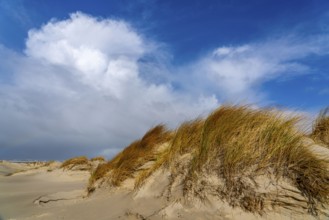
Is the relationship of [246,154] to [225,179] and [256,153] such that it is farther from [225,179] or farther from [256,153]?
[225,179]

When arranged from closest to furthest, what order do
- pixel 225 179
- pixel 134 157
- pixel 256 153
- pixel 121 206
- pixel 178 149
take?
pixel 225 179
pixel 256 153
pixel 121 206
pixel 178 149
pixel 134 157

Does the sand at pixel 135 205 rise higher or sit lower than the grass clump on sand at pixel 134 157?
lower

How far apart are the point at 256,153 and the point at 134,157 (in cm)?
269

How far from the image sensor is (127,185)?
6.70 m

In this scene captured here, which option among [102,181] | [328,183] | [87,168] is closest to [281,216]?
[328,183]

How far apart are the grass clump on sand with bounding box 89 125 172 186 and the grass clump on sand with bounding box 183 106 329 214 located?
5.29ft

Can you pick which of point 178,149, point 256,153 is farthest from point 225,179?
point 178,149

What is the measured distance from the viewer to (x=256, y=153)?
5.12m

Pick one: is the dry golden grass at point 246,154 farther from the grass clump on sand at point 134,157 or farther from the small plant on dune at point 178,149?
the grass clump on sand at point 134,157

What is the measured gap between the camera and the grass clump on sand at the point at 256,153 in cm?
468

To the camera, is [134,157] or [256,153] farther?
[134,157]

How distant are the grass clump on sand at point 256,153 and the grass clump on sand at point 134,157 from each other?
1.61m

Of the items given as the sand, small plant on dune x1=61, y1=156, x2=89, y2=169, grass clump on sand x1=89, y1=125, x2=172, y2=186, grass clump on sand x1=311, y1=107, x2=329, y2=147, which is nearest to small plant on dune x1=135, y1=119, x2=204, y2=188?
the sand

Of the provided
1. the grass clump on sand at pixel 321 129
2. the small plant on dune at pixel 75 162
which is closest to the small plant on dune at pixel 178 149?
the grass clump on sand at pixel 321 129
